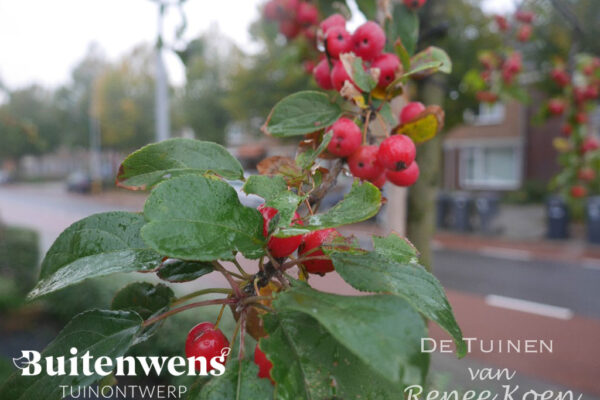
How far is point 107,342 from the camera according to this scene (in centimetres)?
57

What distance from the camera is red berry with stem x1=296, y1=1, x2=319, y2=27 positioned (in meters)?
1.59

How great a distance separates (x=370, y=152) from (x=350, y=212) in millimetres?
302

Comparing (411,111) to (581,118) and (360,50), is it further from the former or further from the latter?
(581,118)

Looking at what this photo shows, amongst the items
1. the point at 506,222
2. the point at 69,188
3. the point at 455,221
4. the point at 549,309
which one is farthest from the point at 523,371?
the point at 69,188

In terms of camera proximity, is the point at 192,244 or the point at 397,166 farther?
the point at 397,166

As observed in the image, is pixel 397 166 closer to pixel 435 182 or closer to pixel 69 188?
pixel 435 182

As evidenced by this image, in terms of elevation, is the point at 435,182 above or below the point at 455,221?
above

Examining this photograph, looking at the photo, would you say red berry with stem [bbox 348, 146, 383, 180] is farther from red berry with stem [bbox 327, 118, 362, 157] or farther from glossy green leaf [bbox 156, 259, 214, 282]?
glossy green leaf [bbox 156, 259, 214, 282]

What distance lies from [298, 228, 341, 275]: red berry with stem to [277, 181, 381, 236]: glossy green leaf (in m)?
0.06

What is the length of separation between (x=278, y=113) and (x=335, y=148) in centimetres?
11

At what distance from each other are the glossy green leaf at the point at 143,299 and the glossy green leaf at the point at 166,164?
0.51ft

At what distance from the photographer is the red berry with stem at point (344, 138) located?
0.77m

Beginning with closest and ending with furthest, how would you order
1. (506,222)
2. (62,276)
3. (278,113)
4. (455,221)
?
(62,276) → (278,113) → (455,221) → (506,222)

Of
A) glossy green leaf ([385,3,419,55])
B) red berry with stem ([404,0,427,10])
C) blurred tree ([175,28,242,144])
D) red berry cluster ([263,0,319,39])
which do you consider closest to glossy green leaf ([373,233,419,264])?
glossy green leaf ([385,3,419,55])
